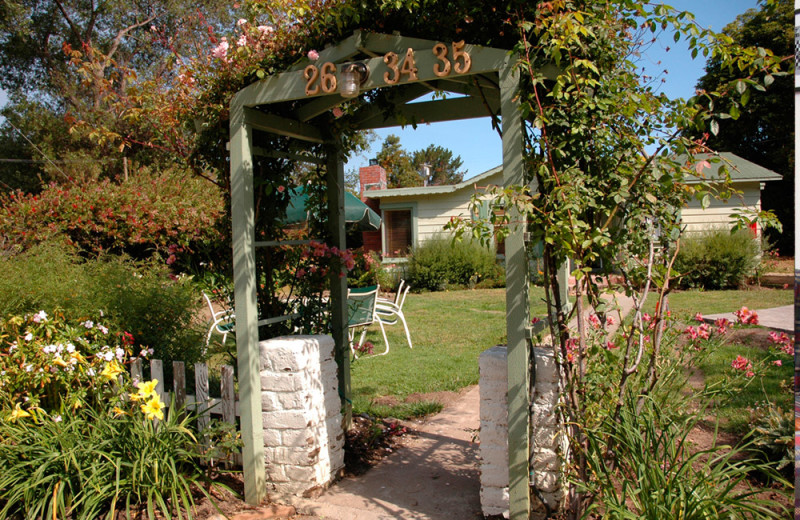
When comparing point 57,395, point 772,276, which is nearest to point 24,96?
point 57,395

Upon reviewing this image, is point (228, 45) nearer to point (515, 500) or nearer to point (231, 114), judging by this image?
point (231, 114)

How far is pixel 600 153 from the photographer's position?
100 inches

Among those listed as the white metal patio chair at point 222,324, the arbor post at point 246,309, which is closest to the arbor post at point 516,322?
the arbor post at point 246,309

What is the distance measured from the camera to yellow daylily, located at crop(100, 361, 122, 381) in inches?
125

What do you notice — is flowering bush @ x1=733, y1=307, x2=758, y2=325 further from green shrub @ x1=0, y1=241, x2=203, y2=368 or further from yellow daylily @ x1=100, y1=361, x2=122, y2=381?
green shrub @ x1=0, y1=241, x2=203, y2=368

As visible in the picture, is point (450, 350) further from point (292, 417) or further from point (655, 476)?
point (655, 476)

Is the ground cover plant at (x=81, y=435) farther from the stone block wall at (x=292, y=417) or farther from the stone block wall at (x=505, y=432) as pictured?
the stone block wall at (x=505, y=432)

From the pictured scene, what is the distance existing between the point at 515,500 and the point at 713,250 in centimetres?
1105

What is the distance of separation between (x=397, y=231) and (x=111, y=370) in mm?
13031

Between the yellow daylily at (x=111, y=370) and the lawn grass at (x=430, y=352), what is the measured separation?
74.5 inches

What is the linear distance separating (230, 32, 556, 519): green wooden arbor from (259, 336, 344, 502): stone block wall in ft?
0.21

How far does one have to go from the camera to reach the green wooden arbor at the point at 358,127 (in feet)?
8.43

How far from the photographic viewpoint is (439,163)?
50.1 meters

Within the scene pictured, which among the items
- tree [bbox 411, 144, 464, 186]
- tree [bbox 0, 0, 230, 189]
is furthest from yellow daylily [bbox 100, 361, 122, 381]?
tree [bbox 411, 144, 464, 186]
